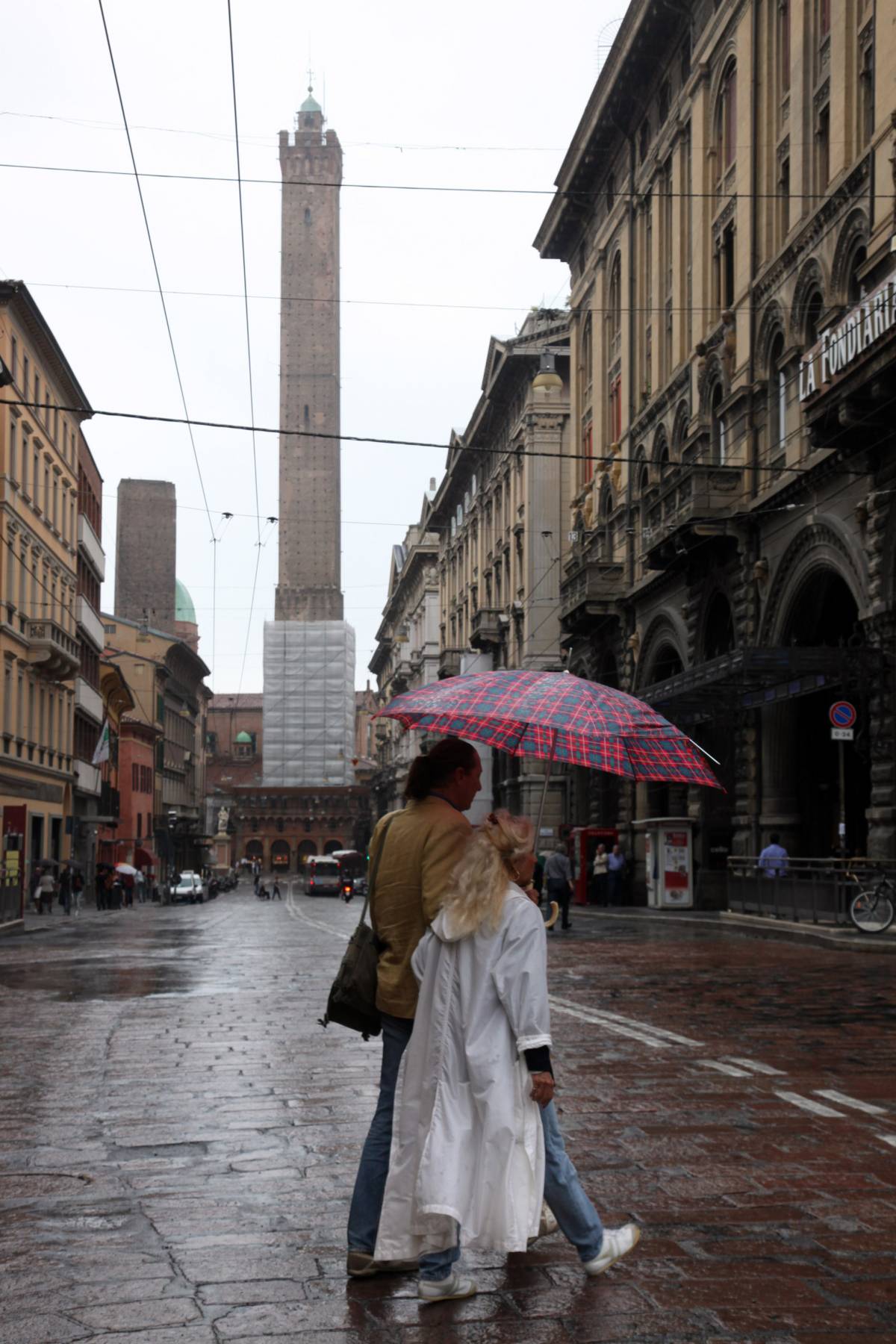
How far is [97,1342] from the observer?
15.4ft

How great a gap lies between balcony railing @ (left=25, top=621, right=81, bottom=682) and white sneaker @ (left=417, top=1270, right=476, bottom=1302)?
4520cm

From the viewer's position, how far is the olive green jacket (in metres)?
5.39

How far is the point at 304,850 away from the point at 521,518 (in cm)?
9037

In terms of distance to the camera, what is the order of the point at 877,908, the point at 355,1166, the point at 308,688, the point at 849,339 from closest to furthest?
the point at 355,1166 → the point at 877,908 → the point at 849,339 → the point at 308,688

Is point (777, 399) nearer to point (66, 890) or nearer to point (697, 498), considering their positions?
point (697, 498)

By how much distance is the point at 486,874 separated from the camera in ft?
16.7

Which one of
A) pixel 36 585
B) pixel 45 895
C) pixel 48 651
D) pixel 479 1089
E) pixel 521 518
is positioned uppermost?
pixel 521 518

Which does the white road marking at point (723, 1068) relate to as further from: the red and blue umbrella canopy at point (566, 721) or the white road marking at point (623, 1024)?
the red and blue umbrella canopy at point (566, 721)

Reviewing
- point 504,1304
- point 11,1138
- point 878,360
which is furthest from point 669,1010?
point 878,360

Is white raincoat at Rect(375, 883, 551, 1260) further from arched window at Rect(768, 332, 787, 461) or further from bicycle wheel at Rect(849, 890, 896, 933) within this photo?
arched window at Rect(768, 332, 787, 461)

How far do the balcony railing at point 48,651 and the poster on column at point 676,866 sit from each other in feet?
72.4

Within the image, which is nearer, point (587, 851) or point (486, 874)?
point (486, 874)

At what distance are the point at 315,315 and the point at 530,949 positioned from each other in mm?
127170

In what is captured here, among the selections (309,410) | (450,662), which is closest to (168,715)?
(450,662)
